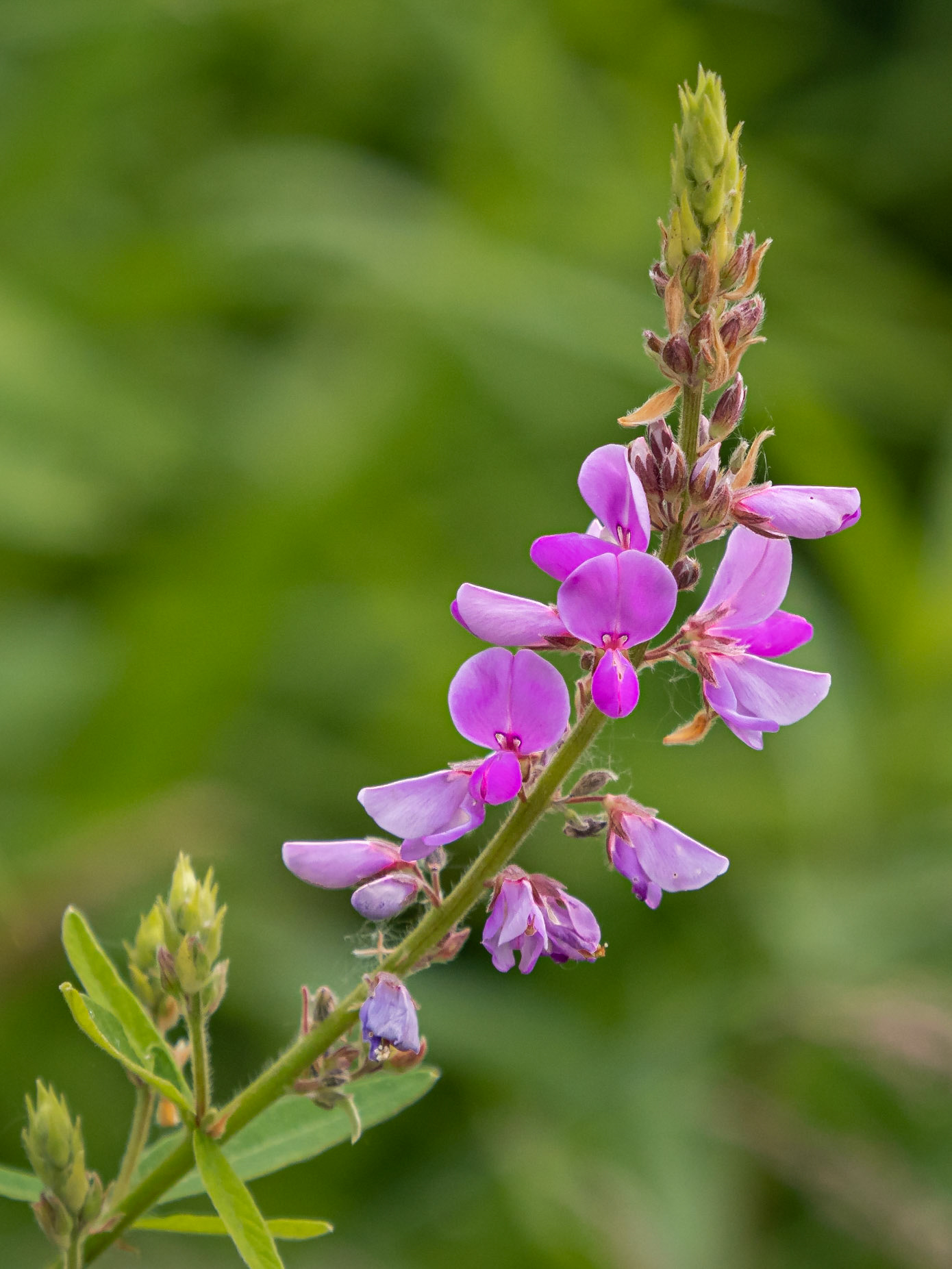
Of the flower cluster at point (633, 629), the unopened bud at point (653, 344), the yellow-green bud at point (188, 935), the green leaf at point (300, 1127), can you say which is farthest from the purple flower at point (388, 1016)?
the unopened bud at point (653, 344)

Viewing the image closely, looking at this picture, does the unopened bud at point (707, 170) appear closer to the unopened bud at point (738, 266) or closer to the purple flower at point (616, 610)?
the unopened bud at point (738, 266)

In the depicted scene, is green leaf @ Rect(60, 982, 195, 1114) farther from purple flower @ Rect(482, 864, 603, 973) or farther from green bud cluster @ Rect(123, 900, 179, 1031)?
purple flower @ Rect(482, 864, 603, 973)

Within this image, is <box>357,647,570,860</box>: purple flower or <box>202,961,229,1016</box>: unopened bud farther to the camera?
<box>202,961,229,1016</box>: unopened bud

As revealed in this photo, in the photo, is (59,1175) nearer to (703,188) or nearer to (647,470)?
(647,470)

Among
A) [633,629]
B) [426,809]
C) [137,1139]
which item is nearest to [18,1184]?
[137,1139]

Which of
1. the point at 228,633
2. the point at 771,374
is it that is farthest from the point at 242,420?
the point at 771,374

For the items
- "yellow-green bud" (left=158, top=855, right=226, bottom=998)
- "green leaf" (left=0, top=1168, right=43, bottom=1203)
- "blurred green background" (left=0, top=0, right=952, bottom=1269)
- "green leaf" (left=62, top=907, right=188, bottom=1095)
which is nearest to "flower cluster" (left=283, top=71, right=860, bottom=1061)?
"yellow-green bud" (left=158, top=855, right=226, bottom=998)
